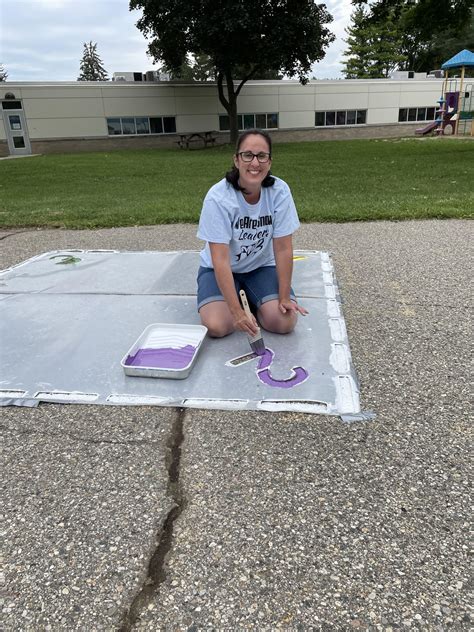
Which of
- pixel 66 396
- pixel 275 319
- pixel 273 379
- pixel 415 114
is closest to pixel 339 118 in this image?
pixel 415 114

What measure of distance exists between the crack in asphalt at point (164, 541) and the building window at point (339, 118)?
31.0 metres

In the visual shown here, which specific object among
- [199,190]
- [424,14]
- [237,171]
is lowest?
[199,190]

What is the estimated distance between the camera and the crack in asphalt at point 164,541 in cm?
137

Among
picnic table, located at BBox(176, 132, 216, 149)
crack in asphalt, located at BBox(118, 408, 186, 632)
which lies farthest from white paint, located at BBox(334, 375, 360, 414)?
picnic table, located at BBox(176, 132, 216, 149)

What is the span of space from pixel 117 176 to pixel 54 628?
13039mm

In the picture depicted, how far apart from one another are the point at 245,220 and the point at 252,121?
28275 mm

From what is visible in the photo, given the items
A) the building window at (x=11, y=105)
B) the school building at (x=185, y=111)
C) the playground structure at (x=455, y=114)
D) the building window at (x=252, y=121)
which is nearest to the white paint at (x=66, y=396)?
the school building at (x=185, y=111)

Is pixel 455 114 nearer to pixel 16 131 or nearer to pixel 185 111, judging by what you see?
pixel 185 111

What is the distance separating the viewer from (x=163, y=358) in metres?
2.67

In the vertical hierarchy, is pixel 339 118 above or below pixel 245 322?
above

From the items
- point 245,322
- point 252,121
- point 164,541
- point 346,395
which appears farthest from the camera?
point 252,121

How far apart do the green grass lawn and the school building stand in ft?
33.6

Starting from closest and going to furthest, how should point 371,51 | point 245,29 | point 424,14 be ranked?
point 424,14 → point 245,29 → point 371,51

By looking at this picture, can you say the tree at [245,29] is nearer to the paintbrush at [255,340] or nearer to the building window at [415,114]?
the building window at [415,114]
